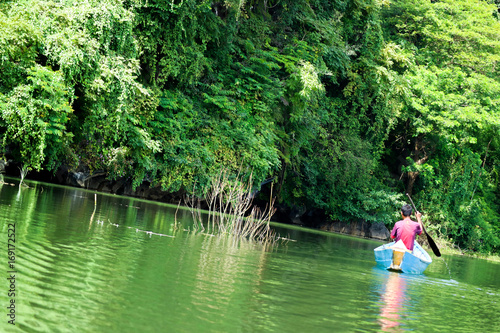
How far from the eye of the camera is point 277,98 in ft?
83.3

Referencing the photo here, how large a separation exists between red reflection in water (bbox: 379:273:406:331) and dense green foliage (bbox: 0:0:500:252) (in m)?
8.95

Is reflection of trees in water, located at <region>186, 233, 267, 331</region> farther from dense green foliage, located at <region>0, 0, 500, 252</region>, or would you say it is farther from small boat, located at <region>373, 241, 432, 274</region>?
dense green foliage, located at <region>0, 0, 500, 252</region>

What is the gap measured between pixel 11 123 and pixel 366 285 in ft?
30.1

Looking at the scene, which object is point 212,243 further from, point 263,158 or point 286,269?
point 263,158

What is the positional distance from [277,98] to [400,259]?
14212 millimetres

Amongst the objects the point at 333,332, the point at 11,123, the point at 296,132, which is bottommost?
the point at 333,332

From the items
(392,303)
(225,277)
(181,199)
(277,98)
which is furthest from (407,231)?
(181,199)

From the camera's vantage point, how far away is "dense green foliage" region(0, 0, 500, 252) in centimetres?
1483

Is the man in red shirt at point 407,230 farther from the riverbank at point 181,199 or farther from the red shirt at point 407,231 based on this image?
the riverbank at point 181,199

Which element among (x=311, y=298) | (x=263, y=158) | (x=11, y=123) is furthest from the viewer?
(x=263, y=158)

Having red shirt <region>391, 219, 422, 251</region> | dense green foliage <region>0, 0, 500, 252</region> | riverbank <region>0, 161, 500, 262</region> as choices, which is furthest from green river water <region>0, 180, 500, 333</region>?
riverbank <region>0, 161, 500, 262</region>

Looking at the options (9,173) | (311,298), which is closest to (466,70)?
(9,173)

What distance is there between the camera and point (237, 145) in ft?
75.9

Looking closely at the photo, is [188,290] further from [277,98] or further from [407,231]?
[277,98]
